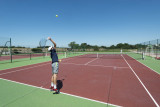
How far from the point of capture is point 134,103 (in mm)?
3135

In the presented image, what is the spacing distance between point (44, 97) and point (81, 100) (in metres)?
1.32

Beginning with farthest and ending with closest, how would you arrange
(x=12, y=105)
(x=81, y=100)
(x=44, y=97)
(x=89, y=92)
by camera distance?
(x=89, y=92) < (x=44, y=97) < (x=81, y=100) < (x=12, y=105)

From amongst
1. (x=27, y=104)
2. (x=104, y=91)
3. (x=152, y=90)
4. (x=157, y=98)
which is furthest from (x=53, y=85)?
(x=152, y=90)

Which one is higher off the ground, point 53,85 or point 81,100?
point 53,85

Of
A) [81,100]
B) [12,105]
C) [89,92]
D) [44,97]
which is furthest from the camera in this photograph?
[89,92]

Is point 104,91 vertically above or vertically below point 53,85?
below

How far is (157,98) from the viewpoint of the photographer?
340 cm

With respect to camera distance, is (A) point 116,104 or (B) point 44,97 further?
(B) point 44,97

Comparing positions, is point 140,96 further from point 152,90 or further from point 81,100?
point 81,100

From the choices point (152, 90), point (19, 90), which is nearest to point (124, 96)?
point (152, 90)

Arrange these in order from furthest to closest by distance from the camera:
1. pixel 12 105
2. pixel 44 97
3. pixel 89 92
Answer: pixel 89 92 < pixel 44 97 < pixel 12 105

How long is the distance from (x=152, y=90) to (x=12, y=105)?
5110 millimetres

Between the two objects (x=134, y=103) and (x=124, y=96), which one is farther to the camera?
(x=124, y=96)

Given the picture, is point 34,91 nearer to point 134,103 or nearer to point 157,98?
point 134,103
